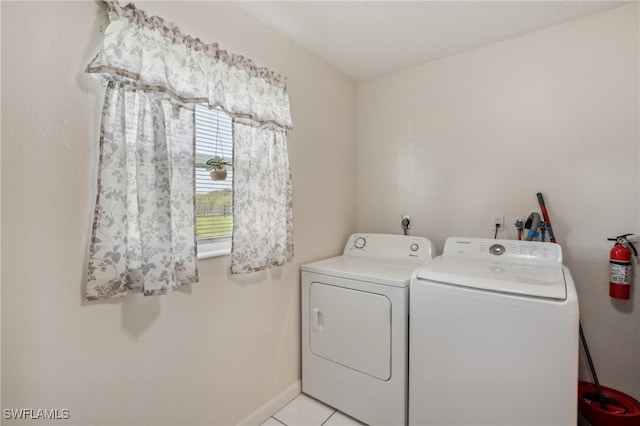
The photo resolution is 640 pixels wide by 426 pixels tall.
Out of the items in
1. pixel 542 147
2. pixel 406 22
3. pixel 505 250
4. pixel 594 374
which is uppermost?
pixel 406 22

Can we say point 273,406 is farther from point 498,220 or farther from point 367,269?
point 498,220

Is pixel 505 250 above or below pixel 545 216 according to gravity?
below

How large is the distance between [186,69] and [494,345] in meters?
1.90

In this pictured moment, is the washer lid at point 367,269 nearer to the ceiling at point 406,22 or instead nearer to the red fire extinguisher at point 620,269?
the red fire extinguisher at point 620,269

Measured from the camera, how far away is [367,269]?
Result: 1904 mm

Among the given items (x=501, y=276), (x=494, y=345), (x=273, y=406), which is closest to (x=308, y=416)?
(x=273, y=406)

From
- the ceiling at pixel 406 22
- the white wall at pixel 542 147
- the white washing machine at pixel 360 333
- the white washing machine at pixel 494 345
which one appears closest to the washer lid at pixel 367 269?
the white washing machine at pixel 360 333

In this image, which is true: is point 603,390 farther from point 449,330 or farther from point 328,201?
point 328,201

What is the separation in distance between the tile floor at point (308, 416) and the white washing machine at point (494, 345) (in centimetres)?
47

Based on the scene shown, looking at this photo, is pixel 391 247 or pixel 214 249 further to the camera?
pixel 391 247

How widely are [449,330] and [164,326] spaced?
136 cm

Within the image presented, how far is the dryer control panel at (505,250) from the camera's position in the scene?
173cm

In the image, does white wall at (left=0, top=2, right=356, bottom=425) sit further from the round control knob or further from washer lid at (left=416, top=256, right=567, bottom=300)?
the round control knob

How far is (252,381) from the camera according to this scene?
1735mm
